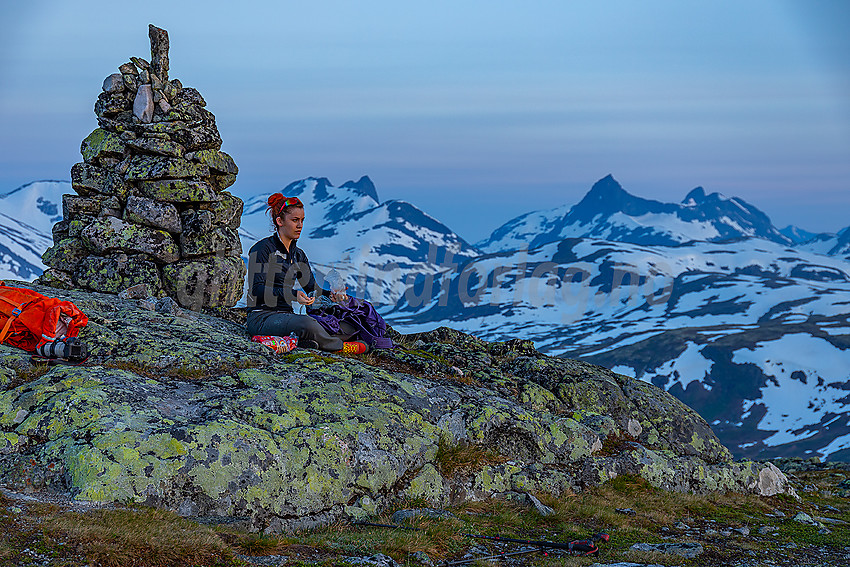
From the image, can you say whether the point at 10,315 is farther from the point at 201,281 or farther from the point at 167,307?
the point at 201,281

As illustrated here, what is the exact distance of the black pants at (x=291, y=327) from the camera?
718 inches

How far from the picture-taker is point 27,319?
15.5 m

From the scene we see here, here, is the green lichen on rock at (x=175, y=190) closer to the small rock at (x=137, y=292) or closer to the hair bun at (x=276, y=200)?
the small rock at (x=137, y=292)

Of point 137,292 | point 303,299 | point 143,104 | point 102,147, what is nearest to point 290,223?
point 303,299

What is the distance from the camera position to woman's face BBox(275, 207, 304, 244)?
1809cm

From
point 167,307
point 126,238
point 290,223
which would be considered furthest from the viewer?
point 126,238

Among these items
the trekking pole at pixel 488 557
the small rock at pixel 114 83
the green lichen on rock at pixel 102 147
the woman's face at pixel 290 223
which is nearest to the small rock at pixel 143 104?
the small rock at pixel 114 83

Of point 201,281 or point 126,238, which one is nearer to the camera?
point 126,238

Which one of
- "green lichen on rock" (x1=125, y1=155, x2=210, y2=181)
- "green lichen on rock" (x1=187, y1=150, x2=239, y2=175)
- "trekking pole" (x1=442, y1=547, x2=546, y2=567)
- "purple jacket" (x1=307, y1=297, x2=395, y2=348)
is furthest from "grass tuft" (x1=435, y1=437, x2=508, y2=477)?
"green lichen on rock" (x1=187, y1=150, x2=239, y2=175)

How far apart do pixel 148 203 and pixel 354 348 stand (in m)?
14.5

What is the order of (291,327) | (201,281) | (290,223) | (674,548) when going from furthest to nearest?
(201,281), (291,327), (290,223), (674,548)

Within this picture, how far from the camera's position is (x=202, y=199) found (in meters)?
29.1

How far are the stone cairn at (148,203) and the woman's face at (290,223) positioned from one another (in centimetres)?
1130

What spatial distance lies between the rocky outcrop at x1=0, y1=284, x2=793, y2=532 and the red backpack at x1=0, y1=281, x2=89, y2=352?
647mm
